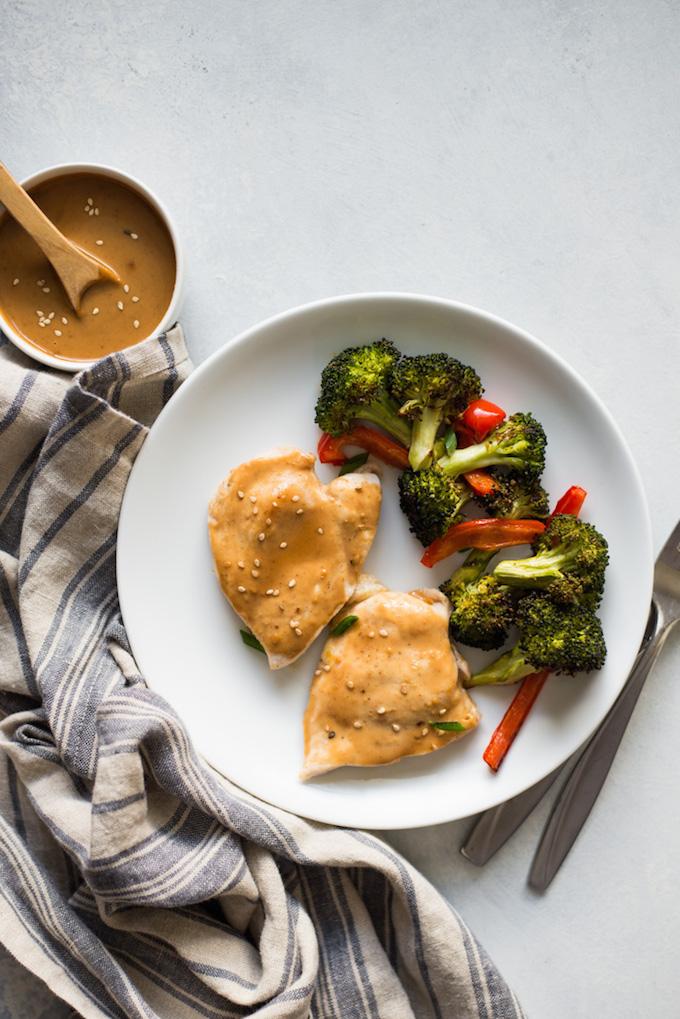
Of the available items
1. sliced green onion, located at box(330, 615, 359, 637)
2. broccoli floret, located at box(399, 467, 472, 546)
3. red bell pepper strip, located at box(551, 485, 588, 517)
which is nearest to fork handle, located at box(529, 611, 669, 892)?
red bell pepper strip, located at box(551, 485, 588, 517)

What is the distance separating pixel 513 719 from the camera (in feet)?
9.66

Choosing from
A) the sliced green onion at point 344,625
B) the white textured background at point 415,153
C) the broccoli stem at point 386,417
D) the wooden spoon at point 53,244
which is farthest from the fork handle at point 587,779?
the wooden spoon at point 53,244

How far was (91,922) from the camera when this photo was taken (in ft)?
9.71

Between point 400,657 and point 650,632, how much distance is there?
0.92m

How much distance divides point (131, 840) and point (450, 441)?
5.60 ft

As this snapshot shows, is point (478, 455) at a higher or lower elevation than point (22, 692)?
higher

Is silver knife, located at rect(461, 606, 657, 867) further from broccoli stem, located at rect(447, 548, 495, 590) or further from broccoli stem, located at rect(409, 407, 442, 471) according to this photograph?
broccoli stem, located at rect(409, 407, 442, 471)

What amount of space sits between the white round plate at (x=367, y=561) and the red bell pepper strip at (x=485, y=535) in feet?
0.39

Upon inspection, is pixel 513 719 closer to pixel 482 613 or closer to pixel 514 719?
pixel 514 719

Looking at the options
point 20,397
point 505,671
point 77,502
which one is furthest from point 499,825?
point 20,397

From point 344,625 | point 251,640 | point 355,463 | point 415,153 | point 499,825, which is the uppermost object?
point 415,153

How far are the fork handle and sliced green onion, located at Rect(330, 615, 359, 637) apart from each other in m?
1.00

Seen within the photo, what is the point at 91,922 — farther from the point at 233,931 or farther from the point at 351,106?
the point at 351,106

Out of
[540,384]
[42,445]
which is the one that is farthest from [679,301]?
[42,445]
